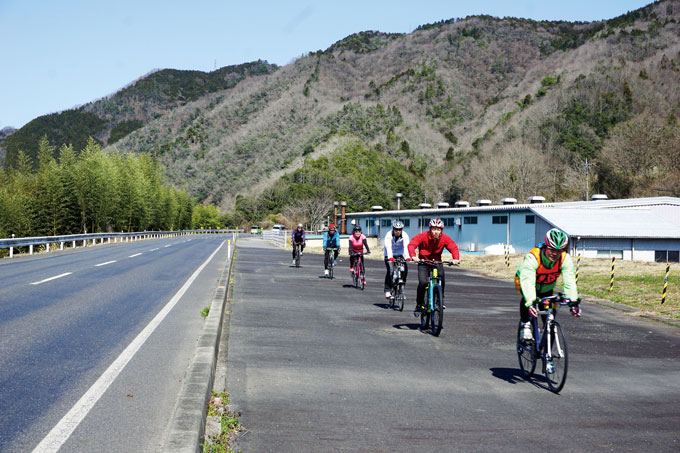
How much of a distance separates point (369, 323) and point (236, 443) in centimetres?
679

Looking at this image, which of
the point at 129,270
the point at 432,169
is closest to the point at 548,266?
the point at 129,270

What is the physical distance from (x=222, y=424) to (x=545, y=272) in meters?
4.12

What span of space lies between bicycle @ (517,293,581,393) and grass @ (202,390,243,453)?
3.48 metres

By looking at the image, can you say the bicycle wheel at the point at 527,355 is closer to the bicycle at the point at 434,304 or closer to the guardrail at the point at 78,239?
the bicycle at the point at 434,304

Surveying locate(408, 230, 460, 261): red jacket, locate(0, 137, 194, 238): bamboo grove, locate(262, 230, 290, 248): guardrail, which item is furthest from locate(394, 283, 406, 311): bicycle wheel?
locate(0, 137, 194, 238): bamboo grove

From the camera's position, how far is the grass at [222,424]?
446 cm

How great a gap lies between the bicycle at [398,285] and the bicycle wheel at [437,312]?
273cm

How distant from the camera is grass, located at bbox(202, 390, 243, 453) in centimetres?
446

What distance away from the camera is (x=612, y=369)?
7.97 metres

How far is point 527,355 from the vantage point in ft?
23.7

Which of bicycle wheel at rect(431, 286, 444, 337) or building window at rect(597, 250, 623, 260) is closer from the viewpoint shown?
bicycle wheel at rect(431, 286, 444, 337)

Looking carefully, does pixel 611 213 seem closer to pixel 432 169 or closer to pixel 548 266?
pixel 548 266

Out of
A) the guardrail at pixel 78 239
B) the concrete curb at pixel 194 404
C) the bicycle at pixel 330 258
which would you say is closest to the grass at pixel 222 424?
the concrete curb at pixel 194 404

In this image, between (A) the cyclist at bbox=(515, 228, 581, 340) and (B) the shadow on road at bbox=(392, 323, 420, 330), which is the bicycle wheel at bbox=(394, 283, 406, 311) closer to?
(B) the shadow on road at bbox=(392, 323, 420, 330)
